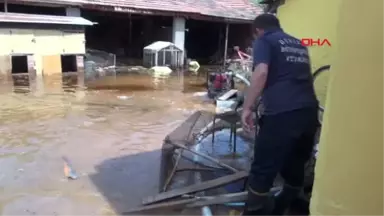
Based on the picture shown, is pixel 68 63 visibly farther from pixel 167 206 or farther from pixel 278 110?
pixel 278 110

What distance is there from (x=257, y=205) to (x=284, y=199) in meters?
0.35

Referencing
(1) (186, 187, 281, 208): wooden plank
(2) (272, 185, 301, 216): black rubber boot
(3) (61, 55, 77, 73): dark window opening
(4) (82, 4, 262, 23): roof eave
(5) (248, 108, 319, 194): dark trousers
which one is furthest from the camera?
(4) (82, 4, 262, 23): roof eave

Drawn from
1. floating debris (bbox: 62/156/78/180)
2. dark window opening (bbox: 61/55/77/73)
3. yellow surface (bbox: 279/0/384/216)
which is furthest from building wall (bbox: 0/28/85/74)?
yellow surface (bbox: 279/0/384/216)

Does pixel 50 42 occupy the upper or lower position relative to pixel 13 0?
lower

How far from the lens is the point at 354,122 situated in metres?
1.90

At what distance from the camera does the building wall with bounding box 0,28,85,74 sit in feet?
47.4

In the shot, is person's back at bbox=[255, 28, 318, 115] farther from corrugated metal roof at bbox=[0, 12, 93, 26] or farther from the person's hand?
corrugated metal roof at bbox=[0, 12, 93, 26]

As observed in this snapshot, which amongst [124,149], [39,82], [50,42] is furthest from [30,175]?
[50,42]

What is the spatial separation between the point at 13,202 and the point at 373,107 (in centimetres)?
412

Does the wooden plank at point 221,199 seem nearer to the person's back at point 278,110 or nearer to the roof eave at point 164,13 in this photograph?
the person's back at point 278,110

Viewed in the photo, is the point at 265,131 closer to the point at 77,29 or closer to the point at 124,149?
the point at 124,149

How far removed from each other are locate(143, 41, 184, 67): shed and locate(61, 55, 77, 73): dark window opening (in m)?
3.58

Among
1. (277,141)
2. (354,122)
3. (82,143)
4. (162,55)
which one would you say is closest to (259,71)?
(277,141)

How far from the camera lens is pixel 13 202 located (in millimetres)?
4523
